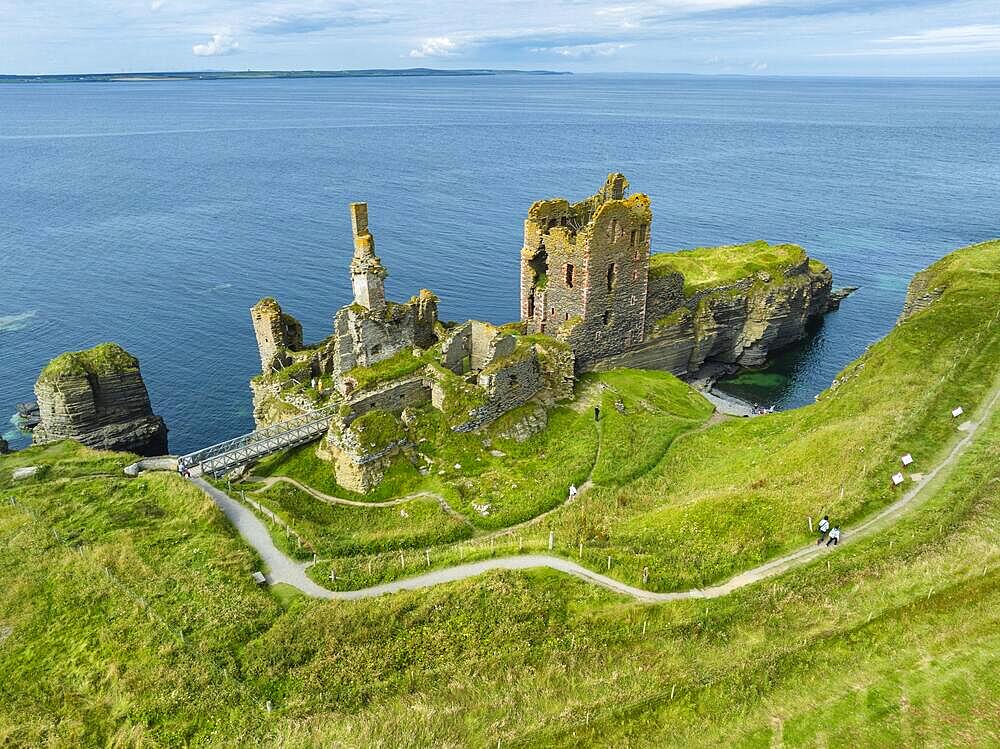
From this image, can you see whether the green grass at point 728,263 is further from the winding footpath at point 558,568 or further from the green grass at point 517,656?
the green grass at point 517,656

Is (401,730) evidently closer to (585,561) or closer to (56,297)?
(585,561)

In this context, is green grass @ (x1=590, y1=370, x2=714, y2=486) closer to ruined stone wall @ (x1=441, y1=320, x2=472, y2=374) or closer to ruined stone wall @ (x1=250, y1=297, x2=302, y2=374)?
ruined stone wall @ (x1=441, y1=320, x2=472, y2=374)

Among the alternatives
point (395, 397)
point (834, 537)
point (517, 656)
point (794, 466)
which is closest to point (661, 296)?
point (794, 466)

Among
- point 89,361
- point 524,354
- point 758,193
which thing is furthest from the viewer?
point 758,193

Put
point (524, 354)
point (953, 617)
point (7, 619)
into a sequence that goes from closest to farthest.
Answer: point (953, 617), point (7, 619), point (524, 354)

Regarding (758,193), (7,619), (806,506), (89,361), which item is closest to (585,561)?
(806,506)

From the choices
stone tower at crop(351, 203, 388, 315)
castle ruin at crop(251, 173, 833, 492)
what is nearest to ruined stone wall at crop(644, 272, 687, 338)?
castle ruin at crop(251, 173, 833, 492)

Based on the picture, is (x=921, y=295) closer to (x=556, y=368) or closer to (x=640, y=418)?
(x=640, y=418)
